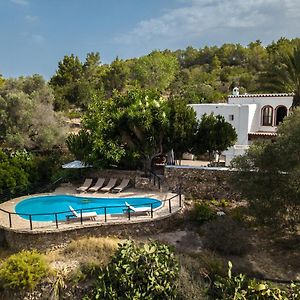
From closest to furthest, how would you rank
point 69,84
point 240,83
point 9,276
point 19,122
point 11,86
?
point 9,276, point 19,122, point 11,86, point 69,84, point 240,83

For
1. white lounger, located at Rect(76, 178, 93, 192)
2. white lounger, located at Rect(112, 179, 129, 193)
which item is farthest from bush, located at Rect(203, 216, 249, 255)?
white lounger, located at Rect(76, 178, 93, 192)

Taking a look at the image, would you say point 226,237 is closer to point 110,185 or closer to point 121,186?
point 121,186

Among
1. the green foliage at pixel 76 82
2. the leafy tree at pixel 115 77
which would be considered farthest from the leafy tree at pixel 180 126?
the leafy tree at pixel 115 77

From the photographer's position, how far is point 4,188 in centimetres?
2108

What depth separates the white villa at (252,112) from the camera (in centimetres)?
2759

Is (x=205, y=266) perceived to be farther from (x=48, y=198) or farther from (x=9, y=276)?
(x=48, y=198)

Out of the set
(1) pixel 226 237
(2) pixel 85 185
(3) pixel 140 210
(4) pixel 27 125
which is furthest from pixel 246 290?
(4) pixel 27 125

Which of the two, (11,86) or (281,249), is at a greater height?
(11,86)

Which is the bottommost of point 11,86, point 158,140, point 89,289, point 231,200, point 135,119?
point 89,289

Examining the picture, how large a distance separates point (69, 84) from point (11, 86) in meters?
10.1

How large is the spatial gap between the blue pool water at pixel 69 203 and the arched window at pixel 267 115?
584 inches

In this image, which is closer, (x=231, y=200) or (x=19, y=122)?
(x=231, y=200)

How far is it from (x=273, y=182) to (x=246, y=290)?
494cm

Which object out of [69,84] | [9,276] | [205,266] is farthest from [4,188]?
[69,84]
